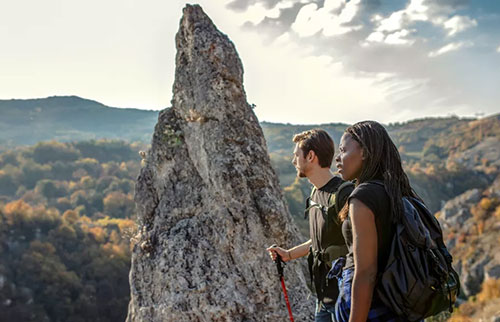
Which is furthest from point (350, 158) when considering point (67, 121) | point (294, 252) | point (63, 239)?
point (67, 121)

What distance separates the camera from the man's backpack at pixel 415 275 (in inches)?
87.3

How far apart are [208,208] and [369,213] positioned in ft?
11.4

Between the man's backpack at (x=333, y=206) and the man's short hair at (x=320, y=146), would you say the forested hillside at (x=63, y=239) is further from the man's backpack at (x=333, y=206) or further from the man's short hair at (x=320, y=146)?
the man's backpack at (x=333, y=206)

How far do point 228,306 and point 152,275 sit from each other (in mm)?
1203

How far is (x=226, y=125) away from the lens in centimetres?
587

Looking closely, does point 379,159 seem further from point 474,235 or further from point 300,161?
point 474,235

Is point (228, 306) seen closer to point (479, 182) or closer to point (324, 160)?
point (324, 160)

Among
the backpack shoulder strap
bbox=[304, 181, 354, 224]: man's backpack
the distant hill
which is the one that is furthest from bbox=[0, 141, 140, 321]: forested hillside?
the distant hill

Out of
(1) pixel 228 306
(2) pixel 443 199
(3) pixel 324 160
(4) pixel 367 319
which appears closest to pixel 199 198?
(1) pixel 228 306

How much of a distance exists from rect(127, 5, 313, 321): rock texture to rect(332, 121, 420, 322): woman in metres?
2.57

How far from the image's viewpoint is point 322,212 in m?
3.21

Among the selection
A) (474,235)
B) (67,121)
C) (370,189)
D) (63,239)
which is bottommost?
(474,235)

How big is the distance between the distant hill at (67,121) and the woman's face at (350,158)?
134108mm

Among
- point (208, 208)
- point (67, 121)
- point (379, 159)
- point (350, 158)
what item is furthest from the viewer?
point (67, 121)
